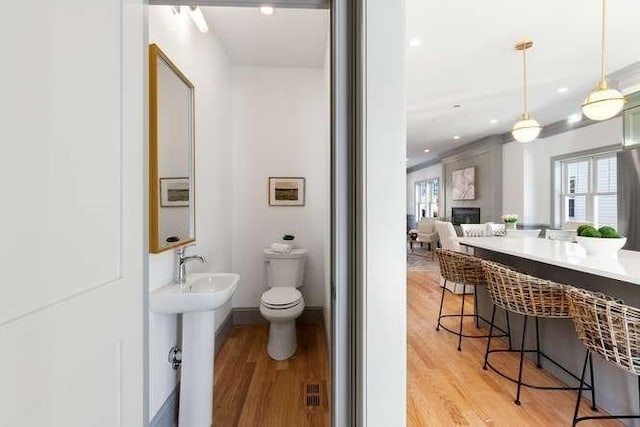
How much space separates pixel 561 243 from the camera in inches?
117

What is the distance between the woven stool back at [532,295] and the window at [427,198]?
857 cm

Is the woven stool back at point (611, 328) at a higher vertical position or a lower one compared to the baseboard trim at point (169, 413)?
higher

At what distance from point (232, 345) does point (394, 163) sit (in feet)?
7.90

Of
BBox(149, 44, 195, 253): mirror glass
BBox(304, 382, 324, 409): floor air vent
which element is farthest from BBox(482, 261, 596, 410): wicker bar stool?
BBox(149, 44, 195, 253): mirror glass

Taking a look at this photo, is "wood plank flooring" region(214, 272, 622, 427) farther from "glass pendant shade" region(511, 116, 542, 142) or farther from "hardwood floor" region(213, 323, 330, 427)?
"glass pendant shade" region(511, 116, 542, 142)

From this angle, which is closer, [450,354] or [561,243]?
[450,354]

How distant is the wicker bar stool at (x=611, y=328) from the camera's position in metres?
1.40

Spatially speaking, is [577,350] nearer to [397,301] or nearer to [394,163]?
[397,301]

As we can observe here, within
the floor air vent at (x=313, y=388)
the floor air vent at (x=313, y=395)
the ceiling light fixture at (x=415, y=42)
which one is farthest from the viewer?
the ceiling light fixture at (x=415, y=42)

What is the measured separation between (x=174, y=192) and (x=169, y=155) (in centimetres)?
22

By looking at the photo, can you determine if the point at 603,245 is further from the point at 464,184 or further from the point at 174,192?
the point at 464,184

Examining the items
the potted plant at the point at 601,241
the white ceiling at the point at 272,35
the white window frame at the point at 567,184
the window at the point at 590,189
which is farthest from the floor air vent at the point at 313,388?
the white window frame at the point at 567,184

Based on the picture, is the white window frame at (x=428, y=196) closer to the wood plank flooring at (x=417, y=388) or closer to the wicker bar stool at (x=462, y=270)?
the wicker bar stool at (x=462, y=270)
